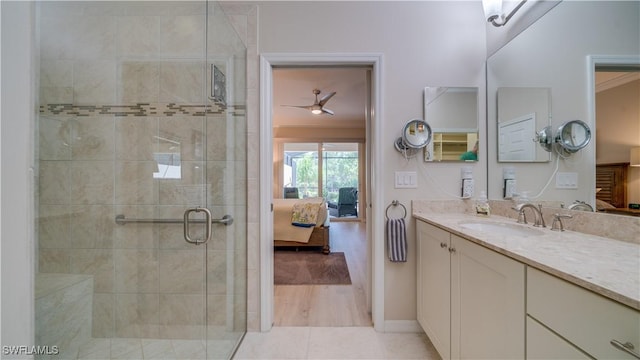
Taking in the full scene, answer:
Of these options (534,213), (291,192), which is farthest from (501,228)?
(291,192)

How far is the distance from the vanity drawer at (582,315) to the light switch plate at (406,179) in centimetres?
108

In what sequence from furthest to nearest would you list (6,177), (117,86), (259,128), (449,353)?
(259,128) → (117,86) → (449,353) → (6,177)

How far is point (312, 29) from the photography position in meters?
1.82

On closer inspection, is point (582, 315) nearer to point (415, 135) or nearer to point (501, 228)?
point (501, 228)

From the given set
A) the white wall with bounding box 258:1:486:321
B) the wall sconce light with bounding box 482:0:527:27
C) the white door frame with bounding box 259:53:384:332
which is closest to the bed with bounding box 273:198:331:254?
the white door frame with bounding box 259:53:384:332

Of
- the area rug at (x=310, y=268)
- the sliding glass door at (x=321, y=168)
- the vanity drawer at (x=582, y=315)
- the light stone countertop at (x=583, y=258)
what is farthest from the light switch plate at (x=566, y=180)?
the sliding glass door at (x=321, y=168)

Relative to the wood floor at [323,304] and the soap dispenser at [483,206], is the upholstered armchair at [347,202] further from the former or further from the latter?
the soap dispenser at [483,206]

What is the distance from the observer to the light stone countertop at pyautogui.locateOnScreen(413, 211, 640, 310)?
22.2 inches

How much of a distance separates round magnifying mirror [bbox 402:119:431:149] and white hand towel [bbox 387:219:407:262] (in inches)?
23.7

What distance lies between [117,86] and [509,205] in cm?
273

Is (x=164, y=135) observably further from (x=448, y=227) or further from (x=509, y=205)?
(x=509, y=205)

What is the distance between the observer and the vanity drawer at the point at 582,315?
20.6 inches

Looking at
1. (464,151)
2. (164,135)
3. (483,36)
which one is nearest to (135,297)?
(164,135)

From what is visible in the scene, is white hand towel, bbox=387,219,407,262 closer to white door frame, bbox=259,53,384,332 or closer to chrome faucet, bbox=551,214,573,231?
white door frame, bbox=259,53,384,332
